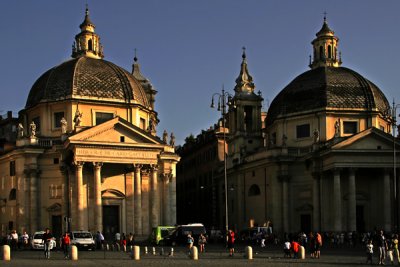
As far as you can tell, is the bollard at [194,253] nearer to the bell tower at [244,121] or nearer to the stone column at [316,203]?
the stone column at [316,203]

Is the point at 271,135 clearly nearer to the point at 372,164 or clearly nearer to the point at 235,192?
the point at 235,192

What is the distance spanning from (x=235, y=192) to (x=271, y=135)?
8198 mm

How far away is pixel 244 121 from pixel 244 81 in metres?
5.07

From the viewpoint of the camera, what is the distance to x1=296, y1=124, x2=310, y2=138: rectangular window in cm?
8431

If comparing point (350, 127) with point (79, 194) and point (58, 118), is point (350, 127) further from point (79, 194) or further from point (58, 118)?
point (79, 194)

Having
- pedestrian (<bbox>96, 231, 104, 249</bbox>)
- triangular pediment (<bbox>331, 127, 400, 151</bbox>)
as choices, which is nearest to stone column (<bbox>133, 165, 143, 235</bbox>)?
pedestrian (<bbox>96, 231, 104, 249</bbox>)

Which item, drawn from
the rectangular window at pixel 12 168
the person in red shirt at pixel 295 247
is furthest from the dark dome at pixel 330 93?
the person in red shirt at pixel 295 247

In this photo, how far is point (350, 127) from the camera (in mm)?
83875

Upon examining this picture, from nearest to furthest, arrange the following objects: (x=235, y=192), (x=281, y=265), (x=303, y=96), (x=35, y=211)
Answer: (x=281, y=265), (x=35, y=211), (x=303, y=96), (x=235, y=192)

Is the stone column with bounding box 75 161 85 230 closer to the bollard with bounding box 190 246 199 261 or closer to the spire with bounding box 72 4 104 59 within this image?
the spire with bounding box 72 4 104 59

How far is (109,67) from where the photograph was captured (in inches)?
3145

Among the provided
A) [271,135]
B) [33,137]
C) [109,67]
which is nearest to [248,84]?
[271,135]

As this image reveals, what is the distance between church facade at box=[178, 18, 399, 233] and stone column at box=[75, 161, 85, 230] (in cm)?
2130

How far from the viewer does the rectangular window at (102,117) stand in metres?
76.6
